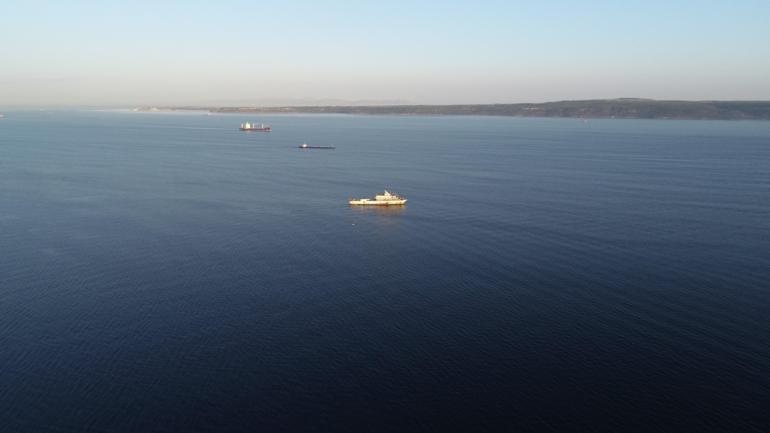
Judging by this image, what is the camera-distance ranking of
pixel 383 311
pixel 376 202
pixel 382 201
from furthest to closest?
pixel 382 201
pixel 376 202
pixel 383 311

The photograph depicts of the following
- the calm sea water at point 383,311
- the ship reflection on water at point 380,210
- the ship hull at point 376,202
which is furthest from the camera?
the ship hull at point 376,202

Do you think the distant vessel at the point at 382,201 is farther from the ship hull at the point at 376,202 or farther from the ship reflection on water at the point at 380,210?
the ship reflection on water at the point at 380,210

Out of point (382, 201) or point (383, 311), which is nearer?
point (383, 311)

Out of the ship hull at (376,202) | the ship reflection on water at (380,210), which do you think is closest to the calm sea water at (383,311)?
the ship reflection on water at (380,210)

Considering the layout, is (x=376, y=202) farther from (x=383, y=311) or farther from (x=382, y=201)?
(x=383, y=311)

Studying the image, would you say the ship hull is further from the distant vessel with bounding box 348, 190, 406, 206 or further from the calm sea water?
the calm sea water

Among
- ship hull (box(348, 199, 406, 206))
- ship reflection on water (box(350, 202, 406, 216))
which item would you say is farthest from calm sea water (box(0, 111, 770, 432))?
ship hull (box(348, 199, 406, 206))

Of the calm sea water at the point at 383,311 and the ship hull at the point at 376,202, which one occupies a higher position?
the ship hull at the point at 376,202

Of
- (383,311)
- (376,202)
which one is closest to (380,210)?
(376,202)

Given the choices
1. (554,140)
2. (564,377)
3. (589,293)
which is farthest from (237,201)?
(554,140)
